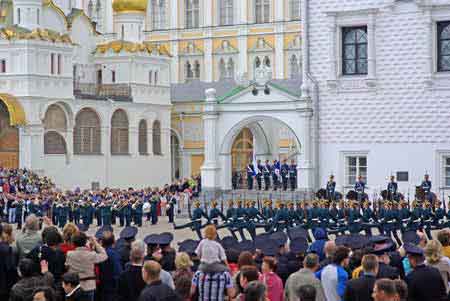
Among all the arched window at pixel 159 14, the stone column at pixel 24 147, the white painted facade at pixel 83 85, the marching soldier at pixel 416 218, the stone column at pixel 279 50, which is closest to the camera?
the marching soldier at pixel 416 218

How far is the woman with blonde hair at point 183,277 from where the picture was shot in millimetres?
11289

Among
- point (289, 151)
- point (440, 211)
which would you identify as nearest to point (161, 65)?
point (289, 151)

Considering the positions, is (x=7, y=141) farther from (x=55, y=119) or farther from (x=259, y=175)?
(x=259, y=175)

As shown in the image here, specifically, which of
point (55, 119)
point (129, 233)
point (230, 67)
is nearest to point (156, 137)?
point (55, 119)

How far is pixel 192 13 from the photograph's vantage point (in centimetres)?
7238

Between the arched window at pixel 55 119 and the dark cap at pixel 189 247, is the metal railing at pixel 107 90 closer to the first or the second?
the arched window at pixel 55 119

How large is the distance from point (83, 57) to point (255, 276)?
45.9 meters

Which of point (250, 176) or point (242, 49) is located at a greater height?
point (242, 49)

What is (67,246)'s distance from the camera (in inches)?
522

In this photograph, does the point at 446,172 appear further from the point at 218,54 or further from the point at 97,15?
the point at 97,15

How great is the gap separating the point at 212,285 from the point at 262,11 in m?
59.0

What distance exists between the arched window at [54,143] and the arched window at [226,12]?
2331cm

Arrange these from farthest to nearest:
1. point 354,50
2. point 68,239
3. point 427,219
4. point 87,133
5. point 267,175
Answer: point 87,133
point 267,175
point 354,50
point 427,219
point 68,239

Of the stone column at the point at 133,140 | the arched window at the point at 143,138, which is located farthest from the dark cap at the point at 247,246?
the arched window at the point at 143,138
